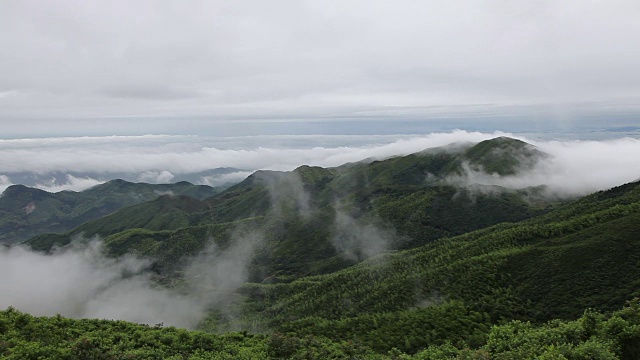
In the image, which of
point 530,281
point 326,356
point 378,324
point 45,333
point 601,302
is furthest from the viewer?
point 530,281

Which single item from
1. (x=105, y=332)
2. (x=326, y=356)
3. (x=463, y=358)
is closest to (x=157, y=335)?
(x=105, y=332)

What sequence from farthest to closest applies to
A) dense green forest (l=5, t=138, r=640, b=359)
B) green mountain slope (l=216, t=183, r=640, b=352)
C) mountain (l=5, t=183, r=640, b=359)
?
green mountain slope (l=216, t=183, r=640, b=352) → mountain (l=5, t=183, r=640, b=359) → dense green forest (l=5, t=138, r=640, b=359)

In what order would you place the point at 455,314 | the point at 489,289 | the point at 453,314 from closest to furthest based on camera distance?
the point at 455,314 < the point at 453,314 < the point at 489,289

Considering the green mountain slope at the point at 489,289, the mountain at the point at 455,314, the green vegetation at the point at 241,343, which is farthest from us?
the green mountain slope at the point at 489,289

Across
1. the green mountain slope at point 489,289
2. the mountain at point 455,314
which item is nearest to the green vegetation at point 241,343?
the mountain at point 455,314

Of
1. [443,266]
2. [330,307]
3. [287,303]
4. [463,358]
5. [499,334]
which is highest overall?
[463,358]

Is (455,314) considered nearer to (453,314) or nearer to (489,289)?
(453,314)

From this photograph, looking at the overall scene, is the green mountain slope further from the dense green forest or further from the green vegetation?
the green vegetation

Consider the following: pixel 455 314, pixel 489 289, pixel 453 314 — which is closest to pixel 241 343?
pixel 453 314

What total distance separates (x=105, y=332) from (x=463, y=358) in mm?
57309

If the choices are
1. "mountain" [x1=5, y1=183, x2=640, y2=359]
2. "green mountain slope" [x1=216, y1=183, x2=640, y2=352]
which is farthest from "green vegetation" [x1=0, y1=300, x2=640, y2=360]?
"green mountain slope" [x1=216, y1=183, x2=640, y2=352]

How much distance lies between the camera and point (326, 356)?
6538 centimetres

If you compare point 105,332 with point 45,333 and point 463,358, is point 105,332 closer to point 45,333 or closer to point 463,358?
point 45,333

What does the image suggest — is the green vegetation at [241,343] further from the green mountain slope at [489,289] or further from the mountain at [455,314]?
the green mountain slope at [489,289]
